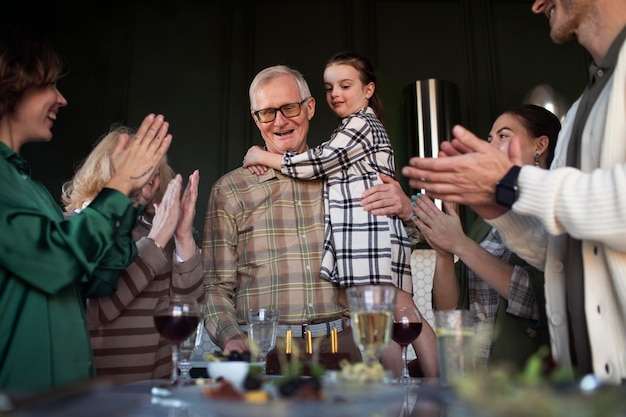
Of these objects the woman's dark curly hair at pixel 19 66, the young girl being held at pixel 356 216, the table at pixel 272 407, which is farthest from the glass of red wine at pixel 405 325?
→ the woman's dark curly hair at pixel 19 66

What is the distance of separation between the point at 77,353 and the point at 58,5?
375cm

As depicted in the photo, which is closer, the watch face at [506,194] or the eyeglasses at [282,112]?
the watch face at [506,194]

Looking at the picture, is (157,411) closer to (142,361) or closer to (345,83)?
(142,361)

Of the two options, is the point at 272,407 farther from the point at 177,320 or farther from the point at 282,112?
the point at 282,112

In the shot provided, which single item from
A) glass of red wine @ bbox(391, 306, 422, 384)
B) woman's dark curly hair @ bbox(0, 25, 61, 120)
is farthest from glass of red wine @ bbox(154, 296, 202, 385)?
woman's dark curly hair @ bbox(0, 25, 61, 120)

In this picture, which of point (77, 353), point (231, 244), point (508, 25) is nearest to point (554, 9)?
point (231, 244)

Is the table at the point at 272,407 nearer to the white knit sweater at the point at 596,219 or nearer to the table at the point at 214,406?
the table at the point at 214,406

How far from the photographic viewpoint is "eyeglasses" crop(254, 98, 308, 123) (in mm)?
2104

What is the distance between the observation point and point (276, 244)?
1.93 meters

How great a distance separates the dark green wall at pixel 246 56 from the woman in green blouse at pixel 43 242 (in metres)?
2.82

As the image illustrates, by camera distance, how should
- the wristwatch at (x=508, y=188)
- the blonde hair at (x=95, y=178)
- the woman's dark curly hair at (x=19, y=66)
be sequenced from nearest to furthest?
the wristwatch at (x=508, y=188) < the woman's dark curly hair at (x=19, y=66) < the blonde hair at (x=95, y=178)

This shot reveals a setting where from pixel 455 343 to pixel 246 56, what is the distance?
3.76 metres

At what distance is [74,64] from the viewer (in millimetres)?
4328

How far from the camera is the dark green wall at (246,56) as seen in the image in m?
4.30
